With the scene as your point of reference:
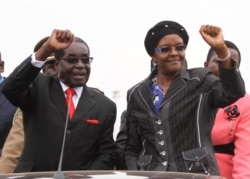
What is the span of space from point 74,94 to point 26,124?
0.42 meters

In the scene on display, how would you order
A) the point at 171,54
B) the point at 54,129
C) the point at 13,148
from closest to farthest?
the point at 171,54
the point at 54,129
the point at 13,148

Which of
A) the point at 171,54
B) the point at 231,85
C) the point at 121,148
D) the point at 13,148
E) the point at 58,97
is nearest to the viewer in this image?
the point at 231,85

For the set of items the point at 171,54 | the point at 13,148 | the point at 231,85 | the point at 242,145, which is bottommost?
the point at 13,148

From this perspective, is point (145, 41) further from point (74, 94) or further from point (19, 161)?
point (19, 161)

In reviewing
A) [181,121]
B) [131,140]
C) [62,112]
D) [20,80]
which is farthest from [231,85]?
[20,80]

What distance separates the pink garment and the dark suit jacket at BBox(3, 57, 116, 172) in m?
0.79

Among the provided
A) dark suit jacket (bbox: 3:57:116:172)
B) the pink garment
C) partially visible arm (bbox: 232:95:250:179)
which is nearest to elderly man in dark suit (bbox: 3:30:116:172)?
dark suit jacket (bbox: 3:57:116:172)

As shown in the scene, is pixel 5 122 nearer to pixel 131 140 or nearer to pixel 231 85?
pixel 131 140

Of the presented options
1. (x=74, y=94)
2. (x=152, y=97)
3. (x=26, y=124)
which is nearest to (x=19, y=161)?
(x=26, y=124)

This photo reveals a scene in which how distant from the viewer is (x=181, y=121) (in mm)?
5043

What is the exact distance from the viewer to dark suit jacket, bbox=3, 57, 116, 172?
532 cm

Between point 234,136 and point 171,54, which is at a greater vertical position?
point 171,54

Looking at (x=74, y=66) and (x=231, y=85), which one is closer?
(x=231, y=85)

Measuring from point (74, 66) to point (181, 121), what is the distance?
3.25 ft
